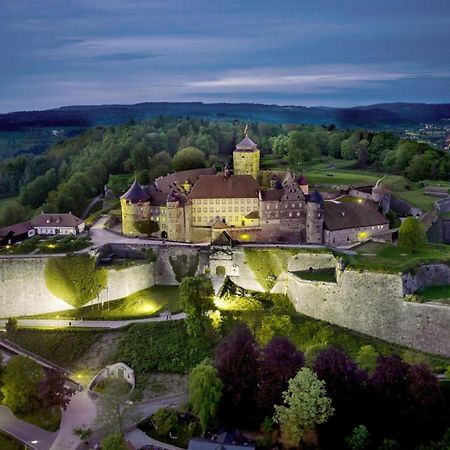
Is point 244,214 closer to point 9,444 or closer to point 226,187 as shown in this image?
point 226,187

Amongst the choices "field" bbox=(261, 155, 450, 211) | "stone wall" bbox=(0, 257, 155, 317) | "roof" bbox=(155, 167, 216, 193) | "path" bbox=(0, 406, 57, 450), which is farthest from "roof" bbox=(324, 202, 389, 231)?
"path" bbox=(0, 406, 57, 450)

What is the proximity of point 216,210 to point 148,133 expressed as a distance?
50505mm

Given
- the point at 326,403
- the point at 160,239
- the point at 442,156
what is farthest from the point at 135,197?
the point at 442,156

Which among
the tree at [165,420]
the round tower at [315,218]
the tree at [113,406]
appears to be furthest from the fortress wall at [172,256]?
the tree at [165,420]

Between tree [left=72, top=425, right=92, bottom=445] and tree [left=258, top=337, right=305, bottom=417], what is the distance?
786cm

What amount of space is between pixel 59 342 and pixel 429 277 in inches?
843

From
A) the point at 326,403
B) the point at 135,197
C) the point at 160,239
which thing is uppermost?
the point at 135,197

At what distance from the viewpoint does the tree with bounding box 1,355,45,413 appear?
30562 millimetres

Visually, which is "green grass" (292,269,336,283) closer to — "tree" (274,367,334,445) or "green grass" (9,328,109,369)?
"tree" (274,367,334,445)

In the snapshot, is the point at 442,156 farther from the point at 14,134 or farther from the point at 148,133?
the point at 14,134

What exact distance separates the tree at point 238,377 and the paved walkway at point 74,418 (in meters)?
6.50

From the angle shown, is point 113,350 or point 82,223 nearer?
point 113,350

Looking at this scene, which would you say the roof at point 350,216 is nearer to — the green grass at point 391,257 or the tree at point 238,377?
the green grass at point 391,257

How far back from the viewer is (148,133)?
92062 millimetres
